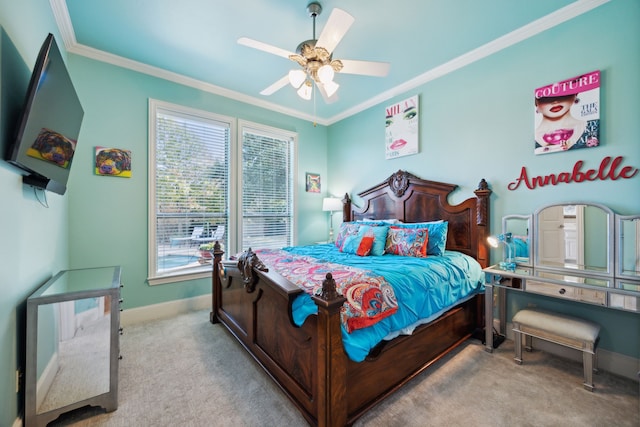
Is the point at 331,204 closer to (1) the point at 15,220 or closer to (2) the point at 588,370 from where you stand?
(2) the point at 588,370

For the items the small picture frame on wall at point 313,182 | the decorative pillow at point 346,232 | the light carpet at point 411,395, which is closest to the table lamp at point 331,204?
the small picture frame on wall at point 313,182

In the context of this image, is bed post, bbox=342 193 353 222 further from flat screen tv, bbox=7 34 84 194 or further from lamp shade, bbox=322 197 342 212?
flat screen tv, bbox=7 34 84 194

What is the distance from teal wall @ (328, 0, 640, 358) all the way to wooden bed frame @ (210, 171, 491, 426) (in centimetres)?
25

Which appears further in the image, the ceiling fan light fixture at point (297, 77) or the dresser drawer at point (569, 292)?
the ceiling fan light fixture at point (297, 77)

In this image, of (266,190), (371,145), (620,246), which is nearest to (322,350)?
(620,246)

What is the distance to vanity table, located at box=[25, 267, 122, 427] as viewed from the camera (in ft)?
4.89

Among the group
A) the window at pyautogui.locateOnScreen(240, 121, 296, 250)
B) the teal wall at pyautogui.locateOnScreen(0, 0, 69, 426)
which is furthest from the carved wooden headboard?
the teal wall at pyautogui.locateOnScreen(0, 0, 69, 426)

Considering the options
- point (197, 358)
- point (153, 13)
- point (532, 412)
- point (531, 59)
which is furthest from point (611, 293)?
point (153, 13)

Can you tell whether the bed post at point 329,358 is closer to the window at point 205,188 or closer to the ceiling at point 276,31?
the ceiling at point 276,31

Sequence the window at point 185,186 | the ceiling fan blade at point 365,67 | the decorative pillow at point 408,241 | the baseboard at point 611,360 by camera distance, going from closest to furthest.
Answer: the baseboard at point 611,360, the ceiling fan blade at point 365,67, the decorative pillow at point 408,241, the window at point 185,186

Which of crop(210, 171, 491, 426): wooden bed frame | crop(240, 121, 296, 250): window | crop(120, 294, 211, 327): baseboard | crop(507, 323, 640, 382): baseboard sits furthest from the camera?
crop(240, 121, 296, 250): window

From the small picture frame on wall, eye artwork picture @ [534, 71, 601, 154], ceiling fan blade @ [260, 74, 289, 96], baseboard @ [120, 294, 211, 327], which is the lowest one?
baseboard @ [120, 294, 211, 327]

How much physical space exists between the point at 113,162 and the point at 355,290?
9.75 ft

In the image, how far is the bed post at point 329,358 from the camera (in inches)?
51.3
